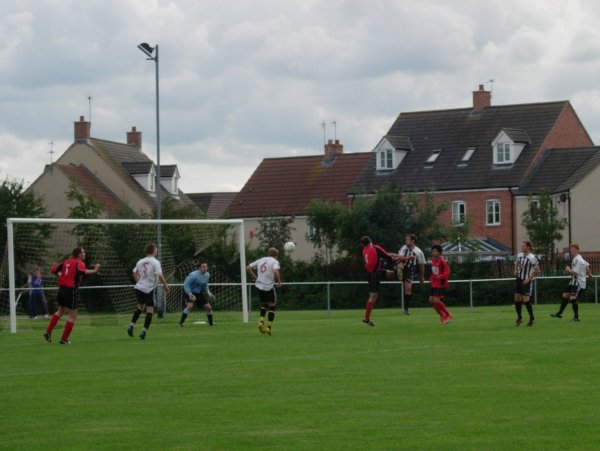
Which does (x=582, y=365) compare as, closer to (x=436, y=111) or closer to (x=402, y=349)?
(x=402, y=349)

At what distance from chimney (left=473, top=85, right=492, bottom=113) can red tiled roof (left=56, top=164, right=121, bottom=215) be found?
2324cm

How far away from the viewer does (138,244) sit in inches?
1642

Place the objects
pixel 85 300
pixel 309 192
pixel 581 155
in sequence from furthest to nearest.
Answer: pixel 309 192, pixel 581 155, pixel 85 300

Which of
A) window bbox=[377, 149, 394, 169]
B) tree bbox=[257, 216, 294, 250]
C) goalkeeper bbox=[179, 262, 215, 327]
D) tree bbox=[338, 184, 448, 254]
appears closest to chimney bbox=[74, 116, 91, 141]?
window bbox=[377, 149, 394, 169]

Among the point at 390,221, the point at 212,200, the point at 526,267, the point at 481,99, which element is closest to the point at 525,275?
the point at 526,267

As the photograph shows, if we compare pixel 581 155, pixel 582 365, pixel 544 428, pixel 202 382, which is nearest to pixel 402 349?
pixel 582 365

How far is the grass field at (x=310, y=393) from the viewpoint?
11.4m

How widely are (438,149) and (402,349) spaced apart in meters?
56.6

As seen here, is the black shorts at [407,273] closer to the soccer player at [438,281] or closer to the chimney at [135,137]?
the soccer player at [438,281]

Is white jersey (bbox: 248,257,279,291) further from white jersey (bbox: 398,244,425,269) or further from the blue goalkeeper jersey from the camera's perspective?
white jersey (bbox: 398,244,425,269)

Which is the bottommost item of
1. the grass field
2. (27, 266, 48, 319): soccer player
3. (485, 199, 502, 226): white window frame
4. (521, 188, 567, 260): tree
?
the grass field

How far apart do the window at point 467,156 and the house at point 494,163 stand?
8 cm

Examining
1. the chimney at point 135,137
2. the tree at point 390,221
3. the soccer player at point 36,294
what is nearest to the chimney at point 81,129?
the chimney at point 135,137

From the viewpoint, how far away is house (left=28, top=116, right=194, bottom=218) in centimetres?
7431
